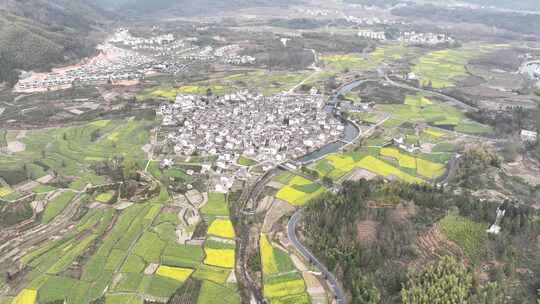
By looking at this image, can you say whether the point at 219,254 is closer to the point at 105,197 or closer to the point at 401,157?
the point at 105,197

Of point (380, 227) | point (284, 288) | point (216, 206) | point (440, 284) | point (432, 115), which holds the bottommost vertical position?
point (284, 288)

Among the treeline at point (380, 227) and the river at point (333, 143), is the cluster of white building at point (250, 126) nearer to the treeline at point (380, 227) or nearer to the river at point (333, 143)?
the river at point (333, 143)

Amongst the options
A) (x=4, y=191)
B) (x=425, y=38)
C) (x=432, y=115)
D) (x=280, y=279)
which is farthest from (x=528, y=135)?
(x=425, y=38)

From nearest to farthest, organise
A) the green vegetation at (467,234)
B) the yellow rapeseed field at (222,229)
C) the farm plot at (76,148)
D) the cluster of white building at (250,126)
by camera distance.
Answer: the green vegetation at (467,234) < the yellow rapeseed field at (222,229) < the farm plot at (76,148) < the cluster of white building at (250,126)

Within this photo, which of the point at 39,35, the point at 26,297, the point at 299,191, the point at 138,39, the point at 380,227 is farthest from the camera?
the point at 138,39

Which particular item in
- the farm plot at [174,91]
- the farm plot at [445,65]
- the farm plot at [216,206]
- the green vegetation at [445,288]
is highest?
the farm plot at [445,65]

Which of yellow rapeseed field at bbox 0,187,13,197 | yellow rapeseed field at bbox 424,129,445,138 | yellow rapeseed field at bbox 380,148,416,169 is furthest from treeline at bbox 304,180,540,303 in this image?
yellow rapeseed field at bbox 0,187,13,197

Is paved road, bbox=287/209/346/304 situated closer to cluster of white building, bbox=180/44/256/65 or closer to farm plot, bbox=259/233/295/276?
farm plot, bbox=259/233/295/276

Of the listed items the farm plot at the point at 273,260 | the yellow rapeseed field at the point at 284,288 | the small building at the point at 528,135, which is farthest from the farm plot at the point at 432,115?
the yellow rapeseed field at the point at 284,288
